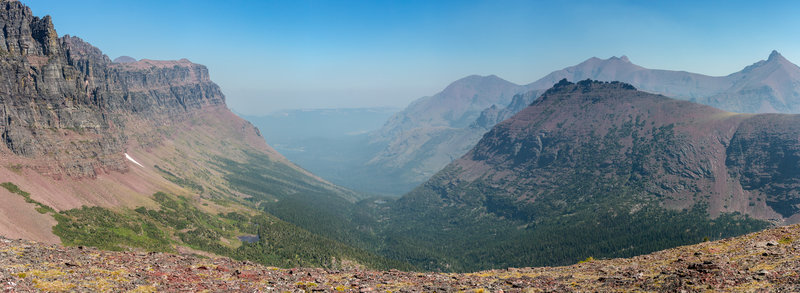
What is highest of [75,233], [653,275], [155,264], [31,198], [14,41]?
[14,41]

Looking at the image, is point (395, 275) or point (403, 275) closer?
point (395, 275)

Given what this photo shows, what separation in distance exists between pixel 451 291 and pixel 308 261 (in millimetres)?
159671

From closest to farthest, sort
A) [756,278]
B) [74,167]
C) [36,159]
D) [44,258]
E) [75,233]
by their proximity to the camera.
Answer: [756,278] < [44,258] < [75,233] < [36,159] < [74,167]

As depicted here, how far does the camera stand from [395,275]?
5975 cm

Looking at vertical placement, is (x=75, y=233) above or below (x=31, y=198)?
below

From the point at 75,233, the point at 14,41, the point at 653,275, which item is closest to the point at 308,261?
the point at 75,233

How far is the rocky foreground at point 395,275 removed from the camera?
39656 mm

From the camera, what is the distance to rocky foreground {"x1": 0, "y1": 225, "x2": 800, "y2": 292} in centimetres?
3966

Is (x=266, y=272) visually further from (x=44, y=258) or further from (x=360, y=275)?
(x=44, y=258)

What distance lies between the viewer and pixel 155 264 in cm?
5678

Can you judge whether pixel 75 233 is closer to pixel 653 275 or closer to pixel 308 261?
pixel 308 261

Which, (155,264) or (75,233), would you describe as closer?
(155,264)

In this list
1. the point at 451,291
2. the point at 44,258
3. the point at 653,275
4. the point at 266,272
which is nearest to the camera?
the point at 653,275

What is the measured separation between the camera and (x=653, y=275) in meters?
43.9
